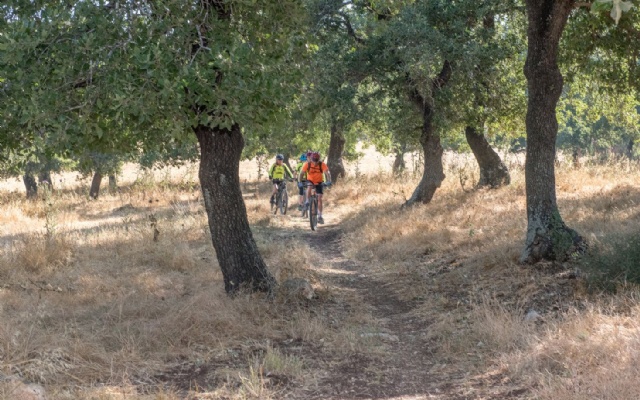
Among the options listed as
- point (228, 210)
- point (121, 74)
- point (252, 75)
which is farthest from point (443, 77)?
point (121, 74)

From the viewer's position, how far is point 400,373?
19.1ft

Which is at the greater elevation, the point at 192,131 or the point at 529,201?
the point at 192,131

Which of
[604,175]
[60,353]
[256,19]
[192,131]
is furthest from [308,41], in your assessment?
[604,175]

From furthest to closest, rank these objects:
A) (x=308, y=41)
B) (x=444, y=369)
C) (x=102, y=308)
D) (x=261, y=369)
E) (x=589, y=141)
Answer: (x=589, y=141) → (x=308, y=41) → (x=102, y=308) → (x=444, y=369) → (x=261, y=369)

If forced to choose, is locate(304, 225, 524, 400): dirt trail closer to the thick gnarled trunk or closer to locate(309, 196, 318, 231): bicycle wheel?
locate(309, 196, 318, 231): bicycle wheel

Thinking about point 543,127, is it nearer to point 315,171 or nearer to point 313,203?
point 315,171

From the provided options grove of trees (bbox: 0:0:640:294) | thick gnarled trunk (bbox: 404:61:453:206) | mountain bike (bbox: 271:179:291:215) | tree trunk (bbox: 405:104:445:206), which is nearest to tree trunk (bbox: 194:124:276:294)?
grove of trees (bbox: 0:0:640:294)

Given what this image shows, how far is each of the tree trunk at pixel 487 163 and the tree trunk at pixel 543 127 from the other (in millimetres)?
8096

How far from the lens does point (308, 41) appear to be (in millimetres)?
8758

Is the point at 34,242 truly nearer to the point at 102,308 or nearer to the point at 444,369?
the point at 102,308

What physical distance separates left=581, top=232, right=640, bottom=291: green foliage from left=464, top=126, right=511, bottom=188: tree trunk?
386 inches

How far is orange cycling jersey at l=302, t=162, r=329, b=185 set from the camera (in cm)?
1598

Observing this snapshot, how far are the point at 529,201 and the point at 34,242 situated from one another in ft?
28.7

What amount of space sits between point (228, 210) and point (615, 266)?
4.91 m
